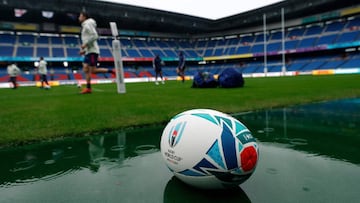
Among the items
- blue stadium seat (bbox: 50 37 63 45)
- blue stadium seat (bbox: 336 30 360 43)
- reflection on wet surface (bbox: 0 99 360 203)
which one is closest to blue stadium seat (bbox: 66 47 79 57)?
blue stadium seat (bbox: 50 37 63 45)

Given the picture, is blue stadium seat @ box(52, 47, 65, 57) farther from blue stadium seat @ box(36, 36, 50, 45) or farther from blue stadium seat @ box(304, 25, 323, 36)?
blue stadium seat @ box(304, 25, 323, 36)

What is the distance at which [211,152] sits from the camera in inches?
57.3

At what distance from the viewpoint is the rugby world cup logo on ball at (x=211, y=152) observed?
1.45 metres

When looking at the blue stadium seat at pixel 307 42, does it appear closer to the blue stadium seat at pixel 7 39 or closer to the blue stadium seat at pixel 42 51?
the blue stadium seat at pixel 42 51

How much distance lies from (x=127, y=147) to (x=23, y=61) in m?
41.9

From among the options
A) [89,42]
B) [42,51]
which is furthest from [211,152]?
[42,51]

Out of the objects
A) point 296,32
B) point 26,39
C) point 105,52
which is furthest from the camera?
point 296,32

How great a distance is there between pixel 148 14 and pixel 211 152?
4202cm

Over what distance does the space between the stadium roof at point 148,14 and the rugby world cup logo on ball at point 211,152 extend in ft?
118

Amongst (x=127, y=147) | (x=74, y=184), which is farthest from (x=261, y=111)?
(x=74, y=184)

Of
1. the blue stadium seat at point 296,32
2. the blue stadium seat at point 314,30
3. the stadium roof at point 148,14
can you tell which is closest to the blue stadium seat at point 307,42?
the blue stadium seat at point 314,30

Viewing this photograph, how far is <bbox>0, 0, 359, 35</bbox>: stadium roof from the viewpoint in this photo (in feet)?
107

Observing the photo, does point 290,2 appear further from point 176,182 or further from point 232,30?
point 176,182

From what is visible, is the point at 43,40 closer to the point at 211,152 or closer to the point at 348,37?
the point at 211,152
